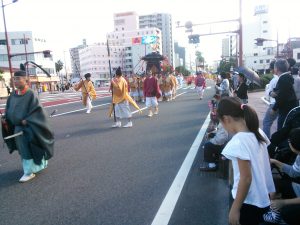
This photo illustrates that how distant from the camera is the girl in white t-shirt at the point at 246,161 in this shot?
220 centimetres

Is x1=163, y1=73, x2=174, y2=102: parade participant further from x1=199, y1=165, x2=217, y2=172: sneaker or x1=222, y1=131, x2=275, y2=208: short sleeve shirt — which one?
x1=222, y1=131, x2=275, y2=208: short sleeve shirt

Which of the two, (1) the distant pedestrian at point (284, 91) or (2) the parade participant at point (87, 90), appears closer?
(1) the distant pedestrian at point (284, 91)

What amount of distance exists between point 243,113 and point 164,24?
459 feet

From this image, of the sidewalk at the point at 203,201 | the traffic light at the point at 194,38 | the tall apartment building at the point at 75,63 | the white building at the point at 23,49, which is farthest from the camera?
the white building at the point at 23,49

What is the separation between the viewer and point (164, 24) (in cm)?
13700

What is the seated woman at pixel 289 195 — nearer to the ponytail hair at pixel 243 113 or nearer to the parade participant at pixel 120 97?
the ponytail hair at pixel 243 113

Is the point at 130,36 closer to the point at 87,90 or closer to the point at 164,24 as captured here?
the point at 164,24

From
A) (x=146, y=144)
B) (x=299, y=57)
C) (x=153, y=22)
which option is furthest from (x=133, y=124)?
(x=153, y=22)

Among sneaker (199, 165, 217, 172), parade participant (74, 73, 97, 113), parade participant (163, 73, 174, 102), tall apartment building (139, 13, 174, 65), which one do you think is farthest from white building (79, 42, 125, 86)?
sneaker (199, 165, 217, 172)

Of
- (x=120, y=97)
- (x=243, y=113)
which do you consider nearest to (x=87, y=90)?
(x=120, y=97)

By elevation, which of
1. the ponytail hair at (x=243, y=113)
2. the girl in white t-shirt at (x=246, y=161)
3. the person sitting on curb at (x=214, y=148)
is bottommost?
the person sitting on curb at (x=214, y=148)

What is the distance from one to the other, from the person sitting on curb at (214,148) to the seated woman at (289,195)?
145 cm

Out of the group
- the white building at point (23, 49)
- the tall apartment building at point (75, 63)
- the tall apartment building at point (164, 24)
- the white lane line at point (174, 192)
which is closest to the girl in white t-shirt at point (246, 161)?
the white lane line at point (174, 192)

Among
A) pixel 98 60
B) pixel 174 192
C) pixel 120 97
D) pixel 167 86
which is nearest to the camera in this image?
pixel 174 192
